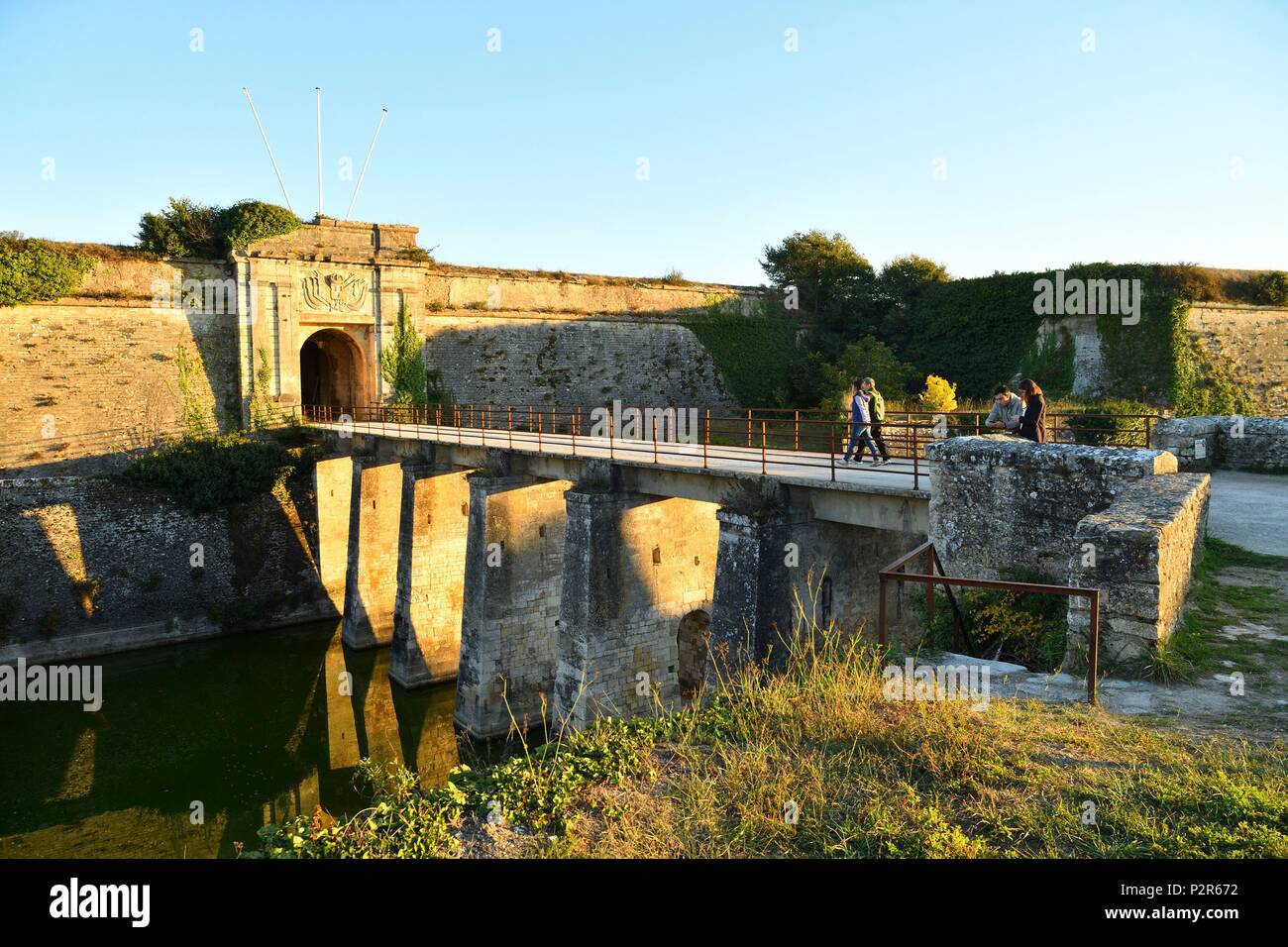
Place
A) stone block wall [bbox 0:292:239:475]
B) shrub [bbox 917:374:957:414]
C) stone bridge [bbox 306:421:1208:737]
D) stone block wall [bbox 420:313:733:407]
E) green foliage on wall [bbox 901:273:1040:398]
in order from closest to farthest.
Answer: stone bridge [bbox 306:421:1208:737] < stone block wall [bbox 0:292:239:475] < shrub [bbox 917:374:957:414] < stone block wall [bbox 420:313:733:407] < green foliage on wall [bbox 901:273:1040:398]

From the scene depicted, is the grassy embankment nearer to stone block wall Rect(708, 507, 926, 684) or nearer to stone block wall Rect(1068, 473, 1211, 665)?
stone block wall Rect(1068, 473, 1211, 665)

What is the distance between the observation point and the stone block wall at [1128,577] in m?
5.21

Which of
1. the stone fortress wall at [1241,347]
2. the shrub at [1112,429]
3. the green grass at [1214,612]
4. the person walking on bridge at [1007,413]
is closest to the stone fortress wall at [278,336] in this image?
the stone fortress wall at [1241,347]

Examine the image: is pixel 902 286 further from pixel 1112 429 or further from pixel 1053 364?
pixel 1112 429

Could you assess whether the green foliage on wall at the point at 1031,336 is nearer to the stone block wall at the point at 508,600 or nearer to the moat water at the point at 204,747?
the stone block wall at the point at 508,600

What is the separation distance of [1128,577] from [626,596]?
28.7 ft

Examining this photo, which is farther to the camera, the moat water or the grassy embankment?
the moat water

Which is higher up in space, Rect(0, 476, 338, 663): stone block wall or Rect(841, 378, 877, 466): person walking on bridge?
Rect(841, 378, 877, 466): person walking on bridge

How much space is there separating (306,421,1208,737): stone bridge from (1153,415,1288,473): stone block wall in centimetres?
540

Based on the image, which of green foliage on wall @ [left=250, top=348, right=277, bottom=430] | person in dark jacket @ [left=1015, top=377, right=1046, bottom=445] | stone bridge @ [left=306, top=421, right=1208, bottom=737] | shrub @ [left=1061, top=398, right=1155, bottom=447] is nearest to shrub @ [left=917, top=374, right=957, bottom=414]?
shrub @ [left=1061, top=398, right=1155, bottom=447]

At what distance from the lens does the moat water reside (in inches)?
470

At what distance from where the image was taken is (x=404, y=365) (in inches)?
1024

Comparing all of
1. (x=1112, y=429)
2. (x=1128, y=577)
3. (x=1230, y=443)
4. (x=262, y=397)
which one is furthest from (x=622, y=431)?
(x=1128, y=577)
